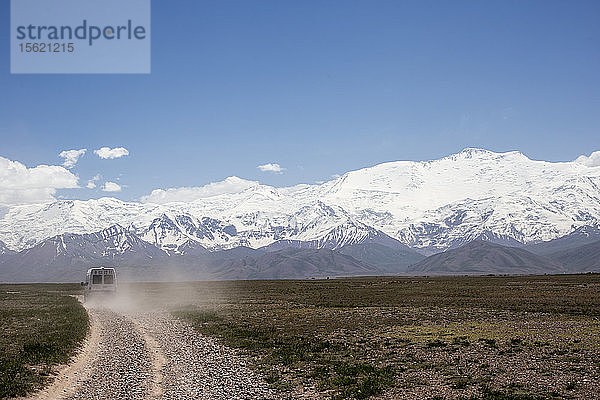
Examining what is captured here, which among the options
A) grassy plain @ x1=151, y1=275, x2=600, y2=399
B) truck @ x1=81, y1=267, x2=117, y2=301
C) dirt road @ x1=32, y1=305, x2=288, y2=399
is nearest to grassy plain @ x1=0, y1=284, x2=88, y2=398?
dirt road @ x1=32, y1=305, x2=288, y2=399

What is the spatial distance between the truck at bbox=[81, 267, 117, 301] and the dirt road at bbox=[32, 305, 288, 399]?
33.8 m

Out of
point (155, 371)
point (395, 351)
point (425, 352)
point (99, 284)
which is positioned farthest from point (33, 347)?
point (99, 284)

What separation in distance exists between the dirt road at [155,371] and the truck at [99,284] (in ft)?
111

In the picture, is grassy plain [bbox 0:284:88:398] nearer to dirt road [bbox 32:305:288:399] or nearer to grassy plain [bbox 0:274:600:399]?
grassy plain [bbox 0:274:600:399]

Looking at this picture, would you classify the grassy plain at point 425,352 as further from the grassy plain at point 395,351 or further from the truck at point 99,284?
the truck at point 99,284

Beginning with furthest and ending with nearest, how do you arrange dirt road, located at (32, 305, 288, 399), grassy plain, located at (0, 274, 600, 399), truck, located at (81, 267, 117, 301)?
truck, located at (81, 267, 117, 301)
grassy plain, located at (0, 274, 600, 399)
dirt road, located at (32, 305, 288, 399)

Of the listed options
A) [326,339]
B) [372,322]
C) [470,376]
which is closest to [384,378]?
[470,376]

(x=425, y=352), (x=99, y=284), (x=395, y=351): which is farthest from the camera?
(x=99, y=284)

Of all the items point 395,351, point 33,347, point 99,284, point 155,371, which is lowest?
point 395,351

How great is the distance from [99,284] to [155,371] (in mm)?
49780

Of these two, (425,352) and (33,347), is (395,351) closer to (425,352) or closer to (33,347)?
(425,352)

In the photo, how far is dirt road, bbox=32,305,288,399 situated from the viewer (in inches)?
806

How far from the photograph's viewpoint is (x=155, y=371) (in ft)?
80.4

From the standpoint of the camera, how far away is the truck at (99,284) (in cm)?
6981
